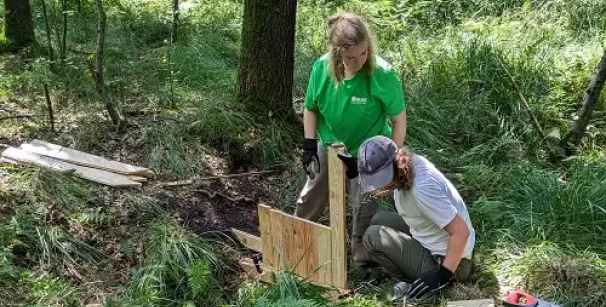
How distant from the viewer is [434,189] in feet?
9.75

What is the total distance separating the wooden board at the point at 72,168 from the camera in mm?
4184

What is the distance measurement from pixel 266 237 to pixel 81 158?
1.86 meters

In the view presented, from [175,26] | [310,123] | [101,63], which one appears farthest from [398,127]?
[175,26]

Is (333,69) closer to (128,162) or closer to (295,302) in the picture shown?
(295,302)

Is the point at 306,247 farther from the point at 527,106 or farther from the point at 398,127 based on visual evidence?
the point at 527,106

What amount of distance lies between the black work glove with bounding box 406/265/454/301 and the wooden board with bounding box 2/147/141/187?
2221 mm

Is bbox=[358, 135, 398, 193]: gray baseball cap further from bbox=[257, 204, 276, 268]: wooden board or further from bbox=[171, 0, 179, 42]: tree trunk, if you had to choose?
bbox=[171, 0, 179, 42]: tree trunk

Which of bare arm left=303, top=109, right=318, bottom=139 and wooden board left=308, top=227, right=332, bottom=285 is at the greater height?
bare arm left=303, top=109, right=318, bottom=139

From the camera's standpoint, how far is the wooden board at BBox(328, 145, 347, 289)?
9.59 feet

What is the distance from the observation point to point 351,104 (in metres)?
3.33

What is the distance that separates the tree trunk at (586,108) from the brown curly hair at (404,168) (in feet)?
9.09

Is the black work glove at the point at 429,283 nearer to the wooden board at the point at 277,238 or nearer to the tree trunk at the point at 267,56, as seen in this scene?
the wooden board at the point at 277,238

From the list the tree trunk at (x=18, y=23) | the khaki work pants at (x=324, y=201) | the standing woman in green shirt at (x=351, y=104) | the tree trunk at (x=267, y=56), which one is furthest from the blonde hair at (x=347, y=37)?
the tree trunk at (x=18, y=23)

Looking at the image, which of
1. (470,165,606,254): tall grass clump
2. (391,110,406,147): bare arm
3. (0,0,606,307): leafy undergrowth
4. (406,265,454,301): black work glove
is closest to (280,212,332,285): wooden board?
(0,0,606,307): leafy undergrowth
